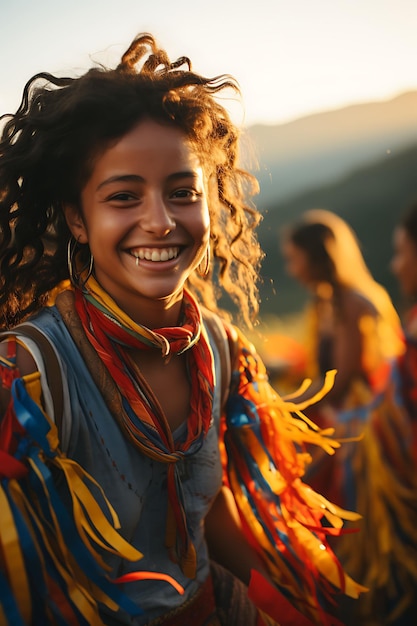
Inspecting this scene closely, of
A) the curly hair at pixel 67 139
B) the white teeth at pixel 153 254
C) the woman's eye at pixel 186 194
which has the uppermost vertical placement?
the curly hair at pixel 67 139

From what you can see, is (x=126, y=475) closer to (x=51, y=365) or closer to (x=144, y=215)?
(x=51, y=365)

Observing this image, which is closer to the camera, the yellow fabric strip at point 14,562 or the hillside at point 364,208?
the yellow fabric strip at point 14,562

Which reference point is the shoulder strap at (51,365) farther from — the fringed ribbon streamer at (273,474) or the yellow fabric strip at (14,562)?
the fringed ribbon streamer at (273,474)

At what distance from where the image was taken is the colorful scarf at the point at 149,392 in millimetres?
1543

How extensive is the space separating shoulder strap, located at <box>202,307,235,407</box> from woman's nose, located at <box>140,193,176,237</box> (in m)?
0.43

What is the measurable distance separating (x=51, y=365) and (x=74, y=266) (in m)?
0.34

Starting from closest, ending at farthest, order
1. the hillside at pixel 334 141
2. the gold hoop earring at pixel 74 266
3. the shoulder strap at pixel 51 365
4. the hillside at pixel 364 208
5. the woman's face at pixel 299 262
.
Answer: the shoulder strap at pixel 51 365 → the gold hoop earring at pixel 74 266 → the woman's face at pixel 299 262 → the hillside at pixel 364 208 → the hillside at pixel 334 141

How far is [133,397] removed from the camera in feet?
5.07

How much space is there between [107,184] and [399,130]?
15.1m

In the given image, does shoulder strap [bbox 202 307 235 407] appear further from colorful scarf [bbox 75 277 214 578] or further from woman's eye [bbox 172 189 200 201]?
woman's eye [bbox 172 189 200 201]

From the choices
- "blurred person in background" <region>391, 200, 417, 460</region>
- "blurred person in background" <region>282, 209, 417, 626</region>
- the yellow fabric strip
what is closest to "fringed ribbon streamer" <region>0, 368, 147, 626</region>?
the yellow fabric strip

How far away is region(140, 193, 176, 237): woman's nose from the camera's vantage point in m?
1.54

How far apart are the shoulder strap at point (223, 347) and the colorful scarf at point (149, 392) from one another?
0.15 m

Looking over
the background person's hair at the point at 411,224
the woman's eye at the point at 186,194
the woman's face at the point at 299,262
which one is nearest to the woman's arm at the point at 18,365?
the woman's eye at the point at 186,194
